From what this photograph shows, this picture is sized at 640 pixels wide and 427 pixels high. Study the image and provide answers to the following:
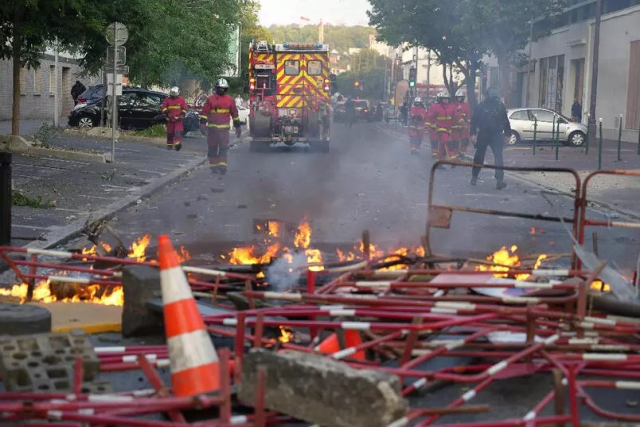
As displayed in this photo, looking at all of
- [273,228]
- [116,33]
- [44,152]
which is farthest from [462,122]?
[273,228]

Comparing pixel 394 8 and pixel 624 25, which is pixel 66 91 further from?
pixel 624 25

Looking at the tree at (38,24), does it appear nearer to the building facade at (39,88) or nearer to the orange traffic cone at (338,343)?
the orange traffic cone at (338,343)

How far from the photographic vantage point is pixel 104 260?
7164mm

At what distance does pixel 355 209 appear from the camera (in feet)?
46.5

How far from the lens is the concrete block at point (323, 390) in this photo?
3.77 meters

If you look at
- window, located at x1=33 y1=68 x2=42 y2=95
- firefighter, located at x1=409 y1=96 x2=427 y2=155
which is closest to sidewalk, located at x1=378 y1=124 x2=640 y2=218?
firefighter, located at x1=409 y1=96 x2=427 y2=155

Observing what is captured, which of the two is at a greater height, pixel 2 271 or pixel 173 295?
pixel 173 295

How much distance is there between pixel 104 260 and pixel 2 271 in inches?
69.3

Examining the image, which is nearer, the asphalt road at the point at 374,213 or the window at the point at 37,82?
the asphalt road at the point at 374,213

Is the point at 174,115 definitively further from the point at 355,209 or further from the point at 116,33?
the point at 355,209

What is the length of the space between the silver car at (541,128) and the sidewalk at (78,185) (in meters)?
12.6

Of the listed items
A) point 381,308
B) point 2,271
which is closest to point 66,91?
point 2,271

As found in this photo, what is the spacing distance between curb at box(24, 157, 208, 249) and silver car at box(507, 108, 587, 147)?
16563mm

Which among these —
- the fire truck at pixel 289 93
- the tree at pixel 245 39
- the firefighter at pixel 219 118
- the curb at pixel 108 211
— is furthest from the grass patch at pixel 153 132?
the tree at pixel 245 39
